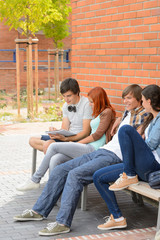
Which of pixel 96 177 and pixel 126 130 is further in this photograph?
pixel 96 177

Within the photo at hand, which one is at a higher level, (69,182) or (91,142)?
(91,142)

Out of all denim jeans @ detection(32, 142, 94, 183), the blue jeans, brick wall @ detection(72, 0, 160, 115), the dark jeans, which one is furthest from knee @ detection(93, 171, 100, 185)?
brick wall @ detection(72, 0, 160, 115)

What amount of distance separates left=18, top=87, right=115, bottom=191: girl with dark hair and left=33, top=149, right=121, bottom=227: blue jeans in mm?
387

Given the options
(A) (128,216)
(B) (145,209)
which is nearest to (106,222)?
(A) (128,216)

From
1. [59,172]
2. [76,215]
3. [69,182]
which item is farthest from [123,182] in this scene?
[76,215]

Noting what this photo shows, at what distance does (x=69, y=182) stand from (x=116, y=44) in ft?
8.09

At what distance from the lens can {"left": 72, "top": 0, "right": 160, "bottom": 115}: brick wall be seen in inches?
211

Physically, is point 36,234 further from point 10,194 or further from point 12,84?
point 12,84

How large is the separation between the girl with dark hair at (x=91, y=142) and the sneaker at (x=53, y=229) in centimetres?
96

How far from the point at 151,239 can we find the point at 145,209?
117 cm

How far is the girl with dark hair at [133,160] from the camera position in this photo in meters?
3.95

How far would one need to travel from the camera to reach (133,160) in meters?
4.02

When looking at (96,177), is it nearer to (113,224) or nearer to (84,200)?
(113,224)

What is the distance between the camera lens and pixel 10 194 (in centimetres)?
562
